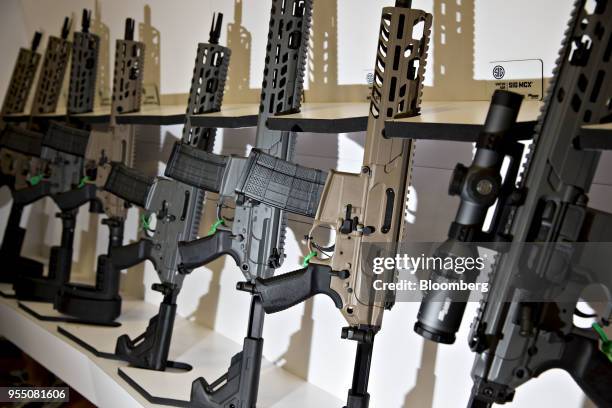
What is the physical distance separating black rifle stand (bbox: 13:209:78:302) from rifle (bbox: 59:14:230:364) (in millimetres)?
693

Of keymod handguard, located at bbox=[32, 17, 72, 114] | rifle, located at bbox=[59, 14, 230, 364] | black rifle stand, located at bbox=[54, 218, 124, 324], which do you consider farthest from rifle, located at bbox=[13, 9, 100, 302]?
rifle, located at bbox=[59, 14, 230, 364]

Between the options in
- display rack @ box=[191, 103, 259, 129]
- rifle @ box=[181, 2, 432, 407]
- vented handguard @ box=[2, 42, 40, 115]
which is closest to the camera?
rifle @ box=[181, 2, 432, 407]

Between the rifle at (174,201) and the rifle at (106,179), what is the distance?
0.32 m

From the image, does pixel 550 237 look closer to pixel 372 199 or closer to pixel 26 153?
pixel 372 199

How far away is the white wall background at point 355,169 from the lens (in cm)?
212

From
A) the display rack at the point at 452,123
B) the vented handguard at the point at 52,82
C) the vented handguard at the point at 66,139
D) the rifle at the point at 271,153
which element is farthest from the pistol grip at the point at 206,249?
the vented handguard at the point at 52,82

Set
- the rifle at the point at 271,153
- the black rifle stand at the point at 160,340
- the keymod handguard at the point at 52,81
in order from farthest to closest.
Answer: the keymod handguard at the point at 52,81, the black rifle stand at the point at 160,340, the rifle at the point at 271,153

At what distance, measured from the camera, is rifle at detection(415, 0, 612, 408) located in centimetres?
154

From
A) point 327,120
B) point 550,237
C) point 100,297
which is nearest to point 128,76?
point 100,297

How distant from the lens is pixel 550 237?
1.56m

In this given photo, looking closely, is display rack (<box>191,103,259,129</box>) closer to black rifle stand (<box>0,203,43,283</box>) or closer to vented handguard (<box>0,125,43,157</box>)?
vented handguard (<box>0,125,43,157</box>)

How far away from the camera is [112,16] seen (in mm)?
4602

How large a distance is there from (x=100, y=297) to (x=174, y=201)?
2.83 feet

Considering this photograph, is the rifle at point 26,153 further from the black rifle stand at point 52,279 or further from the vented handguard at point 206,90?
the vented handguard at point 206,90
